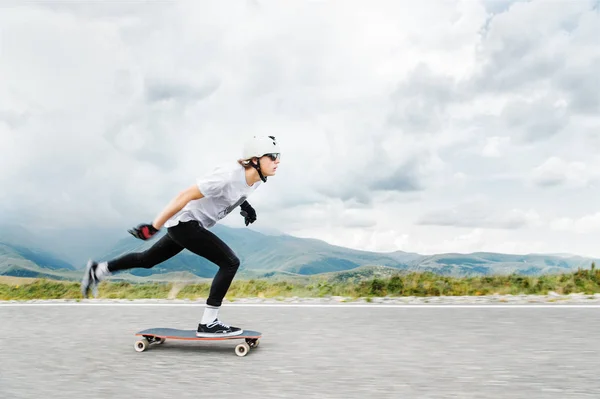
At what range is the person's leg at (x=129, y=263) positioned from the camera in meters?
6.30

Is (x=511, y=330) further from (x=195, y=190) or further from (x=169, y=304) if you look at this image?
(x=169, y=304)

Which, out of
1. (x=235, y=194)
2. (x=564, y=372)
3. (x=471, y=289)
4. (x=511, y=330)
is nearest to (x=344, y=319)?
(x=511, y=330)

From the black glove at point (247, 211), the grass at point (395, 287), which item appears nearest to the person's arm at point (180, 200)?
the black glove at point (247, 211)

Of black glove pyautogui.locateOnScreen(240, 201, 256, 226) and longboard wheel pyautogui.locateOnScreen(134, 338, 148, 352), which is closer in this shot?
longboard wheel pyautogui.locateOnScreen(134, 338, 148, 352)

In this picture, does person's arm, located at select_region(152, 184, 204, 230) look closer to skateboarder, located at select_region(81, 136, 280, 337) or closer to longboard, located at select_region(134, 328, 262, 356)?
skateboarder, located at select_region(81, 136, 280, 337)

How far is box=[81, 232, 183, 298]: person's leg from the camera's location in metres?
6.30

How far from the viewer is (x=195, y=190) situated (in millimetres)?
5465

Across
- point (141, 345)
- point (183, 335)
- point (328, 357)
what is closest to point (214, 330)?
point (183, 335)

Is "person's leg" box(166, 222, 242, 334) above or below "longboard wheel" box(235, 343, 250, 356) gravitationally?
above

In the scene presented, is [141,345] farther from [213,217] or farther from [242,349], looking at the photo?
[213,217]

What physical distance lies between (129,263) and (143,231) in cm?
65

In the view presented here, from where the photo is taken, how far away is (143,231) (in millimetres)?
5930

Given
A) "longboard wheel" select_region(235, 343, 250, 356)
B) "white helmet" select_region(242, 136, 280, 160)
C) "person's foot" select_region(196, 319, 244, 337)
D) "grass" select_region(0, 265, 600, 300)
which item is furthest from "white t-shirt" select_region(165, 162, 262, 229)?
"grass" select_region(0, 265, 600, 300)

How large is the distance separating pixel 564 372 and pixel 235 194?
2.99 meters
